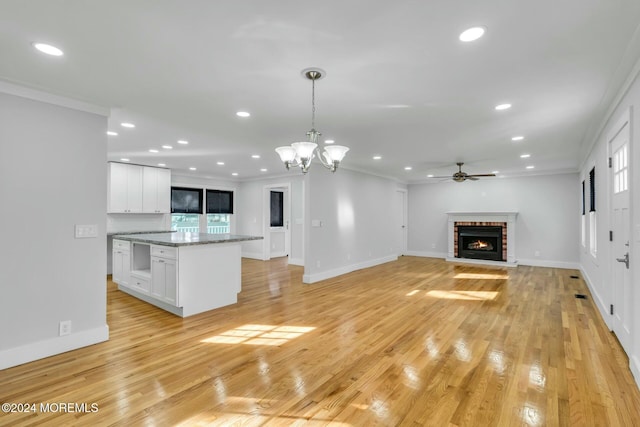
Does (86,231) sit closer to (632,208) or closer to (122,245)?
(122,245)

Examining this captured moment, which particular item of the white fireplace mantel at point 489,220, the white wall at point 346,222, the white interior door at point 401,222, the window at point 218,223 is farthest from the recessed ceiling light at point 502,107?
the window at point 218,223

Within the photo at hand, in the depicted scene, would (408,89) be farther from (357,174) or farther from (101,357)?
(357,174)

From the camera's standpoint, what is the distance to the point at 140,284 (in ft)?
15.9

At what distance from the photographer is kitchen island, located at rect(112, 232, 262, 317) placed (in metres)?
4.05

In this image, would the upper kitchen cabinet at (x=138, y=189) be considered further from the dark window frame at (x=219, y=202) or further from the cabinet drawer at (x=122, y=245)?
the dark window frame at (x=219, y=202)

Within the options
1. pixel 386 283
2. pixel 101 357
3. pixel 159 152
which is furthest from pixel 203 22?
pixel 386 283

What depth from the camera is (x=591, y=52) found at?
2.20m

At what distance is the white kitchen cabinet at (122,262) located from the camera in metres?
5.18

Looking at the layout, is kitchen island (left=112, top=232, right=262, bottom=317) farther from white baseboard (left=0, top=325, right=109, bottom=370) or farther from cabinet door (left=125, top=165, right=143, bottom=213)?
cabinet door (left=125, top=165, right=143, bottom=213)

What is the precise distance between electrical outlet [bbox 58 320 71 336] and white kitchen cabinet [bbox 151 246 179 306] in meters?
1.15

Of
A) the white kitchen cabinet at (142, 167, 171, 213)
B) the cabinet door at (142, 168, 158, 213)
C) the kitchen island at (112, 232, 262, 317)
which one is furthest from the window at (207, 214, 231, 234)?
the kitchen island at (112, 232, 262, 317)

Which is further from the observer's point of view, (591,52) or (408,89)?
(408,89)

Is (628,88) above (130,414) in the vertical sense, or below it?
above

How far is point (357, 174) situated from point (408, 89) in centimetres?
466
